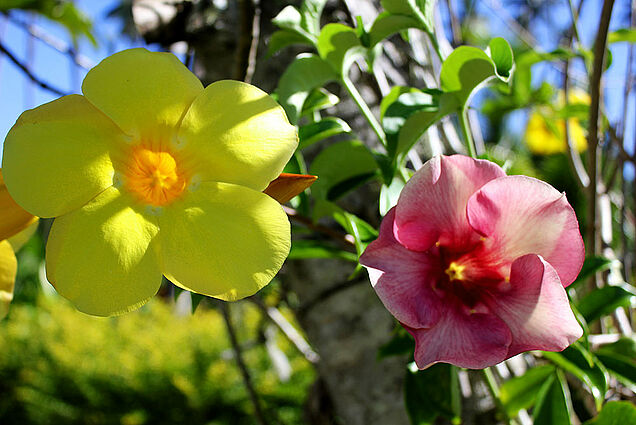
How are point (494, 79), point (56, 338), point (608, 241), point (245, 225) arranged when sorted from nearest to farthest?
point (245, 225) < point (494, 79) < point (608, 241) < point (56, 338)

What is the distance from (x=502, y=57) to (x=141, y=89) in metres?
0.27

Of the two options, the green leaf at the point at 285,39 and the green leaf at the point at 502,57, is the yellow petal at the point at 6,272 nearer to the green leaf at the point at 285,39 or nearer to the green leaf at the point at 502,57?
the green leaf at the point at 285,39

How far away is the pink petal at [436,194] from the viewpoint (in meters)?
0.35

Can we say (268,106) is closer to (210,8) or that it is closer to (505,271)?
(505,271)

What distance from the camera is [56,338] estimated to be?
4.21m

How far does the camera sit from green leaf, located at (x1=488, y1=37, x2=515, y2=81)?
406 mm

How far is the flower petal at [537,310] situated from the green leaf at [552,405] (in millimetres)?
205

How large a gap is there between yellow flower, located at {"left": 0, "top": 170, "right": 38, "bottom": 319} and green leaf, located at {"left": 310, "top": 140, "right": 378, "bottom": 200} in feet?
0.81

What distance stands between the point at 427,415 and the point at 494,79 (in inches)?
13.0

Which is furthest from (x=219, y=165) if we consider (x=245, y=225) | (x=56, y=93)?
(x=56, y=93)

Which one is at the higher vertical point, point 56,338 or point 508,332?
point 508,332

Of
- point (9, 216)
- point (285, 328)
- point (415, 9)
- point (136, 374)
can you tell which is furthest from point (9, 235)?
point (136, 374)

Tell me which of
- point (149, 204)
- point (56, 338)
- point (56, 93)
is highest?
point (149, 204)

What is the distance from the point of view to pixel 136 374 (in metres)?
3.54
